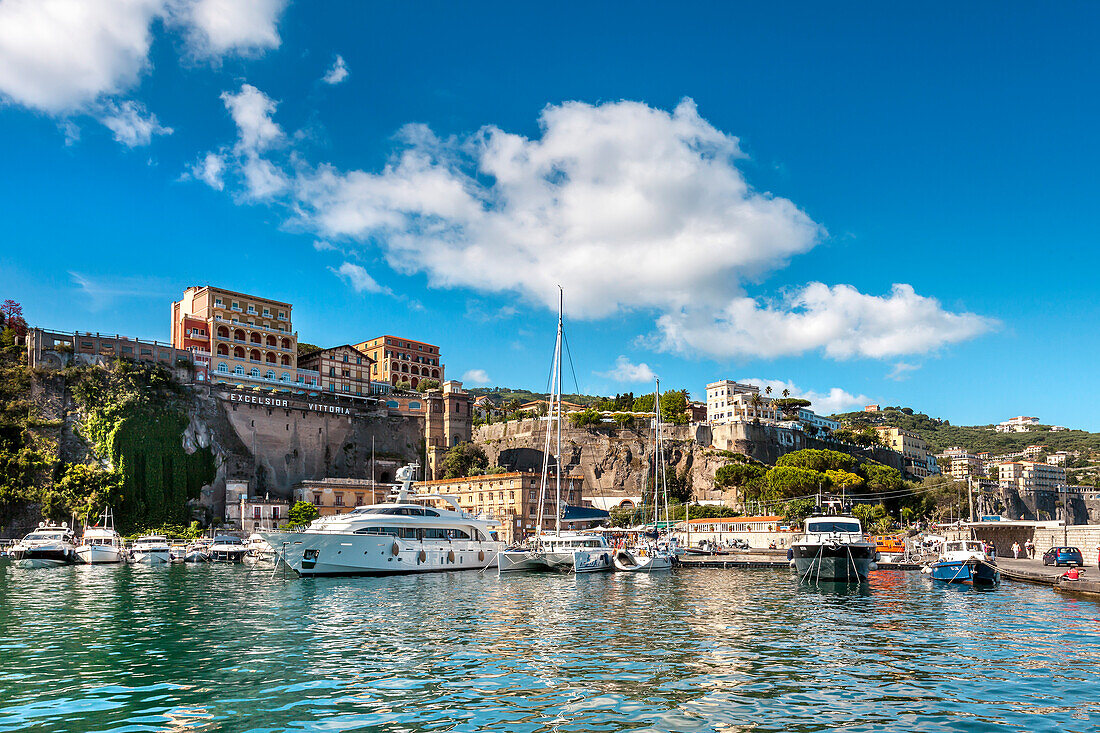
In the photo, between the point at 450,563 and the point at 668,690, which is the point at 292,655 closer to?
the point at 668,690

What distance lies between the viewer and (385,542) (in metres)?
41.6

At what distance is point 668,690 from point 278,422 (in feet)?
240

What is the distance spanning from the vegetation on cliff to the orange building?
36466 mm

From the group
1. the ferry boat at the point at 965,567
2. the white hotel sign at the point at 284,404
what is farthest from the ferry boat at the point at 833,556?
the white hotel sign at the point at 284,404

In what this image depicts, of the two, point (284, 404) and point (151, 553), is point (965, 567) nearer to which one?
point (151, 553)

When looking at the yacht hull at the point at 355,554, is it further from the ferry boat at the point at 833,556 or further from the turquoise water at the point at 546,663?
the ferry boat at the point at 833,556

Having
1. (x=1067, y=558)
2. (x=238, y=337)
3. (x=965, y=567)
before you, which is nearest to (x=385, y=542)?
(x=965, y=567)

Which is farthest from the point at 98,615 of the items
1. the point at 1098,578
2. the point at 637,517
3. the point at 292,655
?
the point at 637,517

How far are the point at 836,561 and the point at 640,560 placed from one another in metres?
12.0

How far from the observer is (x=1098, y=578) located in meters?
32.2

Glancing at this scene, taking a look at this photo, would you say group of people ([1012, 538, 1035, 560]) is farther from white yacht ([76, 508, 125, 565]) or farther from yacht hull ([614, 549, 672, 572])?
white yacht ([76, 508, 125, 565])

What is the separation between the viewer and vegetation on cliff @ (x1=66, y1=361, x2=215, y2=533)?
65062mm

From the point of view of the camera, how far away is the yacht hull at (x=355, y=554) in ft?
131

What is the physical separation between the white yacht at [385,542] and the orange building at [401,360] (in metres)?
60.8
